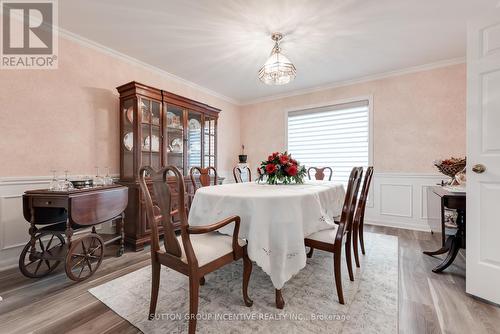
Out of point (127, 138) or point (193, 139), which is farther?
point (193, 139)

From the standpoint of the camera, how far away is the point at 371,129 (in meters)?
3.64

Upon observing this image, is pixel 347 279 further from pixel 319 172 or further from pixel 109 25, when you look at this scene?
pixel 109 25

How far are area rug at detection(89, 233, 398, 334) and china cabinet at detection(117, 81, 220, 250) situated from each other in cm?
82

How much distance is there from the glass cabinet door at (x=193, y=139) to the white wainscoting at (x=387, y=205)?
1.69 metres

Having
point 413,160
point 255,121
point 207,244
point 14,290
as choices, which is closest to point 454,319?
point 207,244

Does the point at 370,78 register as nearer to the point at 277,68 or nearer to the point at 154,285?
the point at 277,68

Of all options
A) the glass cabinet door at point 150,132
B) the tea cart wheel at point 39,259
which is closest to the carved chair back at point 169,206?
the tea cart wheel at point 39,259

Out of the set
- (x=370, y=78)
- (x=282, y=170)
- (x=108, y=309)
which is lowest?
(x=108, y=309)

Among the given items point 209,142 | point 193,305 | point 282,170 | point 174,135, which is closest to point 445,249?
point 282,170

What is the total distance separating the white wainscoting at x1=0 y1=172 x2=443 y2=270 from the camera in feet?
6.99

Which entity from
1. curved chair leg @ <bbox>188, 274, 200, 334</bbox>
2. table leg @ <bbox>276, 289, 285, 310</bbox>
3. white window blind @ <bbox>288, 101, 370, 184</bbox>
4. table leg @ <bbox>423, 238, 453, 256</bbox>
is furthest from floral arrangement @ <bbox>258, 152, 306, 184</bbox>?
white window blind @ <bbox>288, 101, 370, 184</bbox>

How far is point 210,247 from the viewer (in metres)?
1.36

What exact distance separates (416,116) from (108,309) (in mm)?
4383

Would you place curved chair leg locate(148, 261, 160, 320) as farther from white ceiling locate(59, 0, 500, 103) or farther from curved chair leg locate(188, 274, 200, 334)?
white ceiling locate(59, 0, 500, 103)
